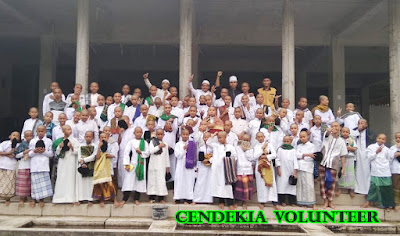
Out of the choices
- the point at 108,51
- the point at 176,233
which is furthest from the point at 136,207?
the point at 108,51

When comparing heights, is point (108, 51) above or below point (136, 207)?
above

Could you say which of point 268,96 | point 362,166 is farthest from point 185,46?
point 362,166

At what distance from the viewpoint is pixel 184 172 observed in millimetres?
6242

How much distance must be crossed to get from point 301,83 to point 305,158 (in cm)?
1167

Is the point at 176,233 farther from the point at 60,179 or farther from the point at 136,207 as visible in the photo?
the point at 60,179

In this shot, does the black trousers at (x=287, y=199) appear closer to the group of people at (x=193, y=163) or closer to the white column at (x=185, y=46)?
the group of people at (x=193, y=163)

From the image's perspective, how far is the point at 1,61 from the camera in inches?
649

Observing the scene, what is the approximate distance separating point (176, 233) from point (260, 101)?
346 cm

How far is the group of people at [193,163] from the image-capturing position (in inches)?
238

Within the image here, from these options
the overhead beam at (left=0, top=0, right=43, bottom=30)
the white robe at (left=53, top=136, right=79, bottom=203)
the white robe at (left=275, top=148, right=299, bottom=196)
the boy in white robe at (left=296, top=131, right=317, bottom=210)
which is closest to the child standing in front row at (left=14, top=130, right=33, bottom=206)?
the white robe at (left=53, top=136, right=79, bottom=203)

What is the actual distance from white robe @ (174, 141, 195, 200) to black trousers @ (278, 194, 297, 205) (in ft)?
5.60

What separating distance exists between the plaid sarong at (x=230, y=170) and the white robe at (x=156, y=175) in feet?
3.80

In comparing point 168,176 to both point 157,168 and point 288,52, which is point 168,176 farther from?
point 288,52

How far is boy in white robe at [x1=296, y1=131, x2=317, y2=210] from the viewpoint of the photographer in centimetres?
609
